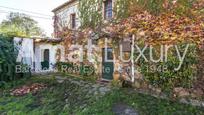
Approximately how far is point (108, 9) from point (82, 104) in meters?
7.54

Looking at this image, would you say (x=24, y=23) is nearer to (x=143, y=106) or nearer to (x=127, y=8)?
(x=127, y=8)

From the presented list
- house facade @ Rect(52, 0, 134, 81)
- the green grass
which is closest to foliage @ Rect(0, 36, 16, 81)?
house facade @ Rect(52, 0, 134, 81)

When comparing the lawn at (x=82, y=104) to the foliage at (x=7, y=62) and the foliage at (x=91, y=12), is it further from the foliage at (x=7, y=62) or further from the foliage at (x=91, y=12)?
the foliage at (x=91, y=12)

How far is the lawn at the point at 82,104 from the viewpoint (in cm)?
614

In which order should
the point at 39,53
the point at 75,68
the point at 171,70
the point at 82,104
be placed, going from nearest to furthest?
the point at 82,104 → the point at 171,70 → the point at 75,68 → the point at 39,53

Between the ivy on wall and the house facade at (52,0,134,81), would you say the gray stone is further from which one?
the ivy on wall

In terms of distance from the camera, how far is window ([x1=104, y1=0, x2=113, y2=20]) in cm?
1262

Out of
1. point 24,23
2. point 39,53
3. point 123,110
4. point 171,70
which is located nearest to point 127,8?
point 171,70

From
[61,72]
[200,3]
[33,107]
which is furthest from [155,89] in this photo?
[61,72]

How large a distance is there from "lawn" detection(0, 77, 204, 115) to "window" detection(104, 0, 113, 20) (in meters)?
5.57

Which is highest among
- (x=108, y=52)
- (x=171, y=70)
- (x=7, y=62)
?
(x=108, y=52)

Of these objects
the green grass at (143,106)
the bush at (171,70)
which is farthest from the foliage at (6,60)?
the bush at (171,70)

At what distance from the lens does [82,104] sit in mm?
6805

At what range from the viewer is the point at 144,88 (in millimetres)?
8312
